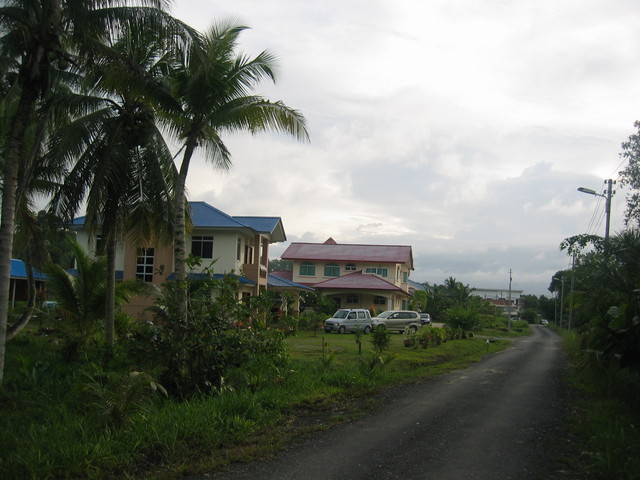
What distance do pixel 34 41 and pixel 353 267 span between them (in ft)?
141

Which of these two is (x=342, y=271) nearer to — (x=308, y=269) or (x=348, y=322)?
(x=308, y=269)

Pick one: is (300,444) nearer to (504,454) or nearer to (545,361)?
(504,454)

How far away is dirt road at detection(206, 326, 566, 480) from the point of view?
263 inches

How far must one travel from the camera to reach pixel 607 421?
29.1 ft

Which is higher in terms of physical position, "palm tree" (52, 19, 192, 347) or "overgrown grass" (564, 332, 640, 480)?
"palm tree" (52, 19, 192, 347)

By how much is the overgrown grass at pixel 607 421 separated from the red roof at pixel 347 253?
1458 inches

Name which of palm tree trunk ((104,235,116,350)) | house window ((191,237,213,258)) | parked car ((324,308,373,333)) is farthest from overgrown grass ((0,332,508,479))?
parked car ((324,308,373,333))

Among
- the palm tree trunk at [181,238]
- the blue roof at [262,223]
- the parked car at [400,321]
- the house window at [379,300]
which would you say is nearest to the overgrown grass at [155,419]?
the palm tree trunk at [181,238]

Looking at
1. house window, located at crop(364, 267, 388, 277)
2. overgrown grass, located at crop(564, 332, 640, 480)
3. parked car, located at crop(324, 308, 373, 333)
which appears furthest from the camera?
house window, located at crop(364, 267, 388, 277)

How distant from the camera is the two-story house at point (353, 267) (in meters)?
47.1

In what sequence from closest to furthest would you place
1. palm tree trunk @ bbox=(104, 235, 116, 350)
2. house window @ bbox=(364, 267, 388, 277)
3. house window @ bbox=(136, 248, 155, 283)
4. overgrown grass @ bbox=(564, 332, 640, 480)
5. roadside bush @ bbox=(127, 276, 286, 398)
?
overgrown grass @ bbox=(564, 332, 640, 480)
roadside bush @ bbox=(127, 276, 286, 398)
palm tree trunk @ bbox=(104, 235, 116, 350)
house window @ bbox=(136, 248, 155, 283)
house window @ bbox=(364, 267, 388, 277)

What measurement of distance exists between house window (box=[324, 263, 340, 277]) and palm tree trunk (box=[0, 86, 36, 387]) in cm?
4159

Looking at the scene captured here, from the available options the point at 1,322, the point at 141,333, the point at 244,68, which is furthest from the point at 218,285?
the point at 244,68

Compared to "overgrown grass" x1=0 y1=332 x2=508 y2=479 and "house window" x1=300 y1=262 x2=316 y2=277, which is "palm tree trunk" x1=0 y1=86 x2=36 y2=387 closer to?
"overgrown grass" x1=0 y1=332 x2=508 y2=479
